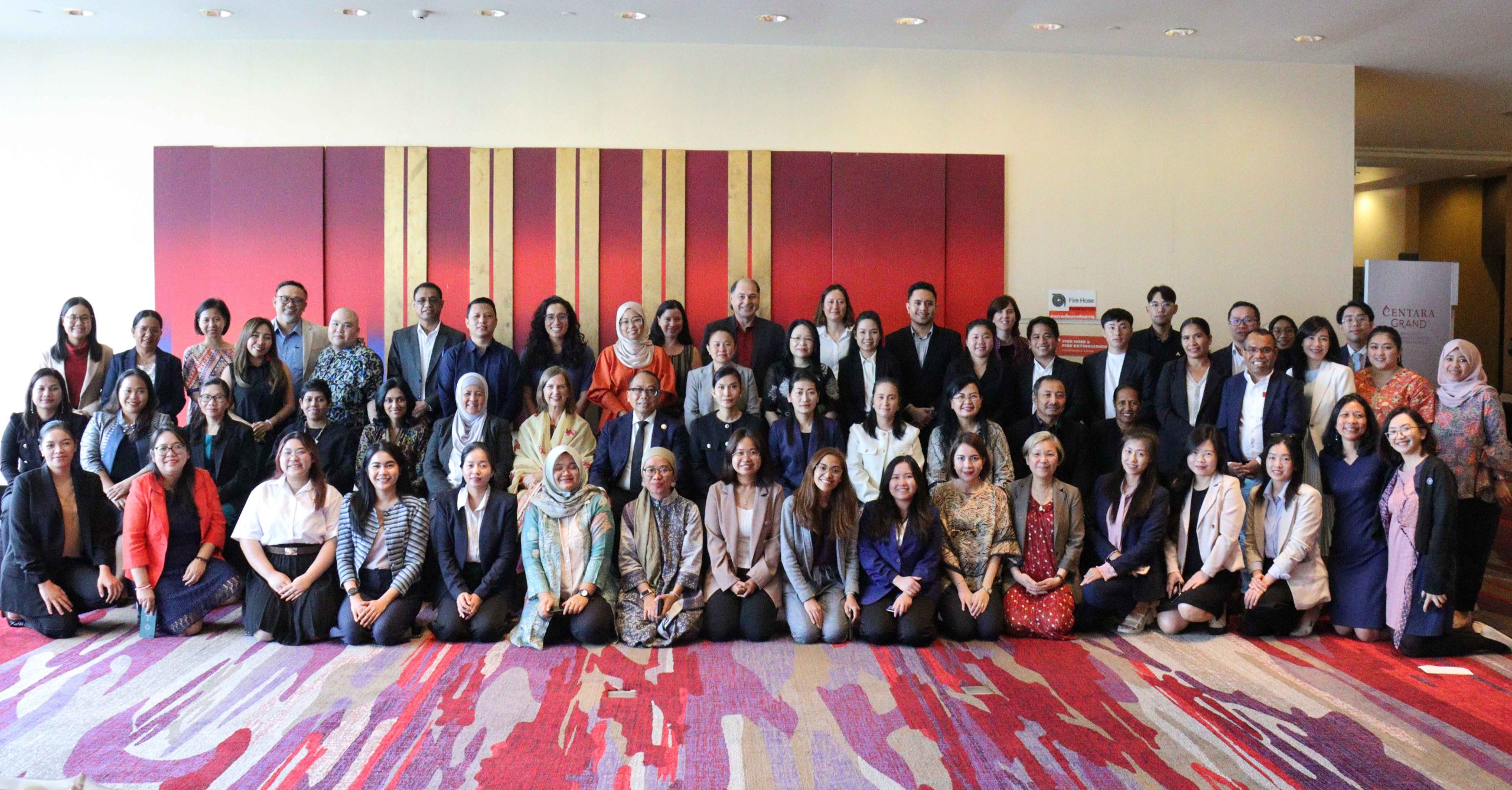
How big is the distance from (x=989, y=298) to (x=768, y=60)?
7.53 feet

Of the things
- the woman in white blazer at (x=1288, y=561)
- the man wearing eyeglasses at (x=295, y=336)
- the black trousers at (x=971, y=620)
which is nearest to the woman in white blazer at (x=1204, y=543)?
the woman in white blazer at (x=1288, y=561)

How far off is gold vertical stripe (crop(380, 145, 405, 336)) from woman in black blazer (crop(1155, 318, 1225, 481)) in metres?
5.00

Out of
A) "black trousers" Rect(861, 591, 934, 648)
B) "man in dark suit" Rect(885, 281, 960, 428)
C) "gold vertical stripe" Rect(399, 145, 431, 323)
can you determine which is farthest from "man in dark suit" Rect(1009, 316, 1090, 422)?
"gold vertical stripe" Rect(399, 145, 431, 323)

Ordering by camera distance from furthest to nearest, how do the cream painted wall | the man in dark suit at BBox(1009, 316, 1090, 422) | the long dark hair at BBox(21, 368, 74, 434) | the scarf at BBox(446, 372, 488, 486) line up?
1. the cream painted wall
2. the man in dark suit at BBox(1009, 316, 1090, 422)
3. the scarf at BBox(446, 372, 488, 486)
4. the long dark hair at BBox(21, 368, 74, 434)

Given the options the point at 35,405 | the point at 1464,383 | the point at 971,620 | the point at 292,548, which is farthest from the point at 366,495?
the point at 1464,383

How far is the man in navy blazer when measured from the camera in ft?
18.4

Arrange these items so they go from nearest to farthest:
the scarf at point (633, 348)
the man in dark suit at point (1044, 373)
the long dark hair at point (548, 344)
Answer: the man in dark suit at point (1044, 373) < the scarf at point (633, 348) < the long dark hair at point (548, 344)

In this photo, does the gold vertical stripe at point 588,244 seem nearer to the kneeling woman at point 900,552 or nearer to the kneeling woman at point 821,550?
the kneeling woman at point 821,550

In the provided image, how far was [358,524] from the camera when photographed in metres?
4.97

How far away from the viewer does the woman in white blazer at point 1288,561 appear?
16.5ft

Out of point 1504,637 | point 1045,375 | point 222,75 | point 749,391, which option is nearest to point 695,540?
point 749,391

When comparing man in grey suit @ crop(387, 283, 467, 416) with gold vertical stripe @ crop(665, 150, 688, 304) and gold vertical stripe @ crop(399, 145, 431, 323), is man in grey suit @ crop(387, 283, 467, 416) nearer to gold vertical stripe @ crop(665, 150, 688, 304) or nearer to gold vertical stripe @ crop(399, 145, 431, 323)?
gold vertical stripe @ crop(399, 145, 431, 323)

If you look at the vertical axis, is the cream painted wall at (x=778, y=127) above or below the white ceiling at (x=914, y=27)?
below

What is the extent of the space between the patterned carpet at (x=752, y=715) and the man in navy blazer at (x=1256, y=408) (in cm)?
109
